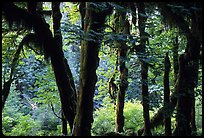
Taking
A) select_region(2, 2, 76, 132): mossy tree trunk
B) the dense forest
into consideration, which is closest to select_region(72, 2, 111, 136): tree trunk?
the dense forest

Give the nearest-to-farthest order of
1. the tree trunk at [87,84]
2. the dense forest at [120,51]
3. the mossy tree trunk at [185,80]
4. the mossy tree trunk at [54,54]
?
the dense forest at [120,51]
the mossy tree trunk at [185,80]
the tree trunk at [87,84]
the mossy tree trunk at [54,54]

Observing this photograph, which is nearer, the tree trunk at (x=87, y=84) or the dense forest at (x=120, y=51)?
the dense forest at (x=120, y=51)

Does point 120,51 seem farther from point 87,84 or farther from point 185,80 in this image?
point 185,80

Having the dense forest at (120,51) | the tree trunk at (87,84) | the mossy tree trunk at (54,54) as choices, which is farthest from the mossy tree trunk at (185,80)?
the mossy tree trunk at (54,54)

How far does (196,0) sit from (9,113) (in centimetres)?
1706

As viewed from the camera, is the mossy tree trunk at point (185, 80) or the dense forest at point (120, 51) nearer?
the dense forest at point (120, 51)

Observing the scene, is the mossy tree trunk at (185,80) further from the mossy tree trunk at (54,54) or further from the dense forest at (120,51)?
the mossy tree trunk at (54,54)

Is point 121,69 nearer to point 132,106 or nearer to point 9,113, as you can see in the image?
point 132,106

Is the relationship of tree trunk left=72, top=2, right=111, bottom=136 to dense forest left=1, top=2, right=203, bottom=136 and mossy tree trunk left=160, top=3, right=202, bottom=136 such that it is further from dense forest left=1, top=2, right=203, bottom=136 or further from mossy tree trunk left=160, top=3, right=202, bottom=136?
mossy tree trunk left=160, top=3, right=202, bottom=136

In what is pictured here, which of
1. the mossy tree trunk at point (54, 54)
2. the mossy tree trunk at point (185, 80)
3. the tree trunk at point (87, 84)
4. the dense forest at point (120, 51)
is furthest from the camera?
the mossy tree trunk at point (54, 54)

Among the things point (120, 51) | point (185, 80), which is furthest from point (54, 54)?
point (185, 80)

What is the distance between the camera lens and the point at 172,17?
5355 mm

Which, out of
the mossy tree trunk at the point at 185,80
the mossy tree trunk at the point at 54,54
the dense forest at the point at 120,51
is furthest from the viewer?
the mossy tree trunk at the point at 54,54

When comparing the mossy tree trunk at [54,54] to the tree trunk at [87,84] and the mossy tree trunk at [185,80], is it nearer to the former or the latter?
the tree trunk at [87,84]
